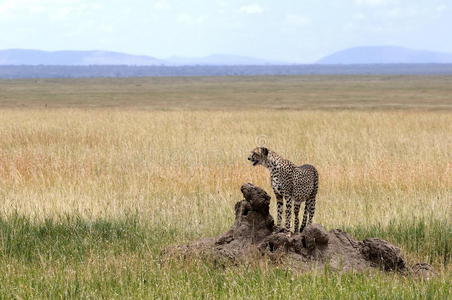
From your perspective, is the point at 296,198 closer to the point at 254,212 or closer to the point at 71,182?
the point at 254,212

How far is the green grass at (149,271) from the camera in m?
7.41

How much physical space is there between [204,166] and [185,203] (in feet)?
17.8

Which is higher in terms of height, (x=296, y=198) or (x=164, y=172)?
(x=296, y=198)

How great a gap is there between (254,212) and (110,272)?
73.5 inches

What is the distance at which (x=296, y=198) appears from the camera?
366 inches

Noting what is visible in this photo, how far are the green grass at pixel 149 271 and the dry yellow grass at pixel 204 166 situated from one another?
925mm

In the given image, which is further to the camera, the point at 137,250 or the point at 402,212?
the point at 402,212

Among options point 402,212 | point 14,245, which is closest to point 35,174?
point 14,245

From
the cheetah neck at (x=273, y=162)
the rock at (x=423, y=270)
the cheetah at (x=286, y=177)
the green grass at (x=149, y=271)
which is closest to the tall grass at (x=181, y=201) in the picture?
the green grass at (x=149, y=271)

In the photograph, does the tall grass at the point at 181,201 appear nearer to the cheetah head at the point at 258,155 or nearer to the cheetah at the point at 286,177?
the cheetah at the point at 286,177

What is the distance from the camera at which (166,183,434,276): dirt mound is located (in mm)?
8656

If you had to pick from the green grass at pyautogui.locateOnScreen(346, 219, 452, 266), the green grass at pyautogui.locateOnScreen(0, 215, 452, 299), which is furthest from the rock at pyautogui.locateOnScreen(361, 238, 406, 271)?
the green grass at pyautogui.locateOnScreen(346, 219, 452, 266)

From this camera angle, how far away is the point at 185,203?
1369cm

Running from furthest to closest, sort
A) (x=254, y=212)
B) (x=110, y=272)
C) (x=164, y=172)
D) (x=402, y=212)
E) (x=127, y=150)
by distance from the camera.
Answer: (x=127, y=150) → (x=164, y=172) → (x=402, y=212) → (x=254, y=212) → (x=110, y=272)
